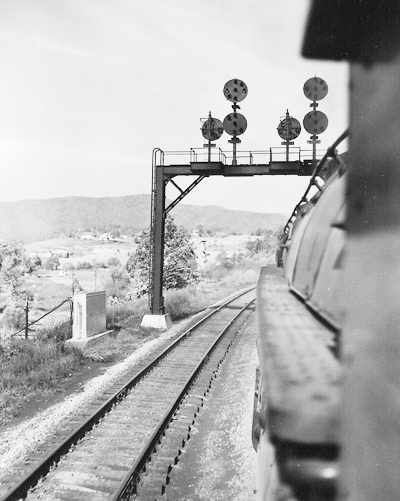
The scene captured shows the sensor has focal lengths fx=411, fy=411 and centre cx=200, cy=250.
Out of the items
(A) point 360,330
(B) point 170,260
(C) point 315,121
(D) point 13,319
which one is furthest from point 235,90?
(D) point 13,319

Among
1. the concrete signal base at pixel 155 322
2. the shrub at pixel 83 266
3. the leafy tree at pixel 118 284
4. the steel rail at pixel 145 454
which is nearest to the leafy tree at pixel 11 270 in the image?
the leafy tree at pixel 118 284

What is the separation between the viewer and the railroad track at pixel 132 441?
20.4ft

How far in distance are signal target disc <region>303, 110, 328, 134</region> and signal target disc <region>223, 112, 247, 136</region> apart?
3048 mm

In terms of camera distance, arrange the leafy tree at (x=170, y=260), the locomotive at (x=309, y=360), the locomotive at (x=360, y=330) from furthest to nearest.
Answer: the leafy tree at (x=170, y=260)
the locomotive at (x=309, y=360)
the locomotive at (x=360, y=330)

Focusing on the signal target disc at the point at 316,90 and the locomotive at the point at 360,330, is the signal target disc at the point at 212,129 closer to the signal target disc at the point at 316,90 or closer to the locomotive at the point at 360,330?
the signal target disc at the point at 316,90

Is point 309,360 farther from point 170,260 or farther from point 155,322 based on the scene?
point 170,260

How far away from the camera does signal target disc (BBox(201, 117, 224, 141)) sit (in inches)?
705

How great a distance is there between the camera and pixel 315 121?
1523 cm

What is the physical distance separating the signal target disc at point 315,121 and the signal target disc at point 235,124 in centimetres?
305

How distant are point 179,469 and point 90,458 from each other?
1.55 metres

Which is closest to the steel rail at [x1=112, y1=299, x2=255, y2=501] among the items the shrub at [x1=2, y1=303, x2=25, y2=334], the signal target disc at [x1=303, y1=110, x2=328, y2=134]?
the signal target disc at [x1=303, y1=110, x2=328, y2=134]

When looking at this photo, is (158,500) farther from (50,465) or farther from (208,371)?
(208,371)

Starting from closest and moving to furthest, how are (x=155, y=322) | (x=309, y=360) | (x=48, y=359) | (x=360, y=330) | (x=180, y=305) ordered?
(x=360, y=330) → (x=309, y=360) → (x=48, y=359) → (x=155, y=322) → (x=180, y=305)

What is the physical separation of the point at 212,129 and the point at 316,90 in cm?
571
